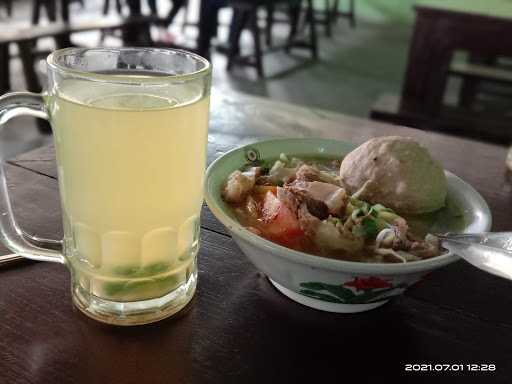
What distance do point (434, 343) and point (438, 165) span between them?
23cm

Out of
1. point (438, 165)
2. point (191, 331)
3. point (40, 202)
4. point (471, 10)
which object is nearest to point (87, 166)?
point (191, 331)

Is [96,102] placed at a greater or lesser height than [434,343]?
greater

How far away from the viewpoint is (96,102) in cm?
45

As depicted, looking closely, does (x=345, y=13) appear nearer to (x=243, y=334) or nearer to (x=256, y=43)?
(x=256, y=43)

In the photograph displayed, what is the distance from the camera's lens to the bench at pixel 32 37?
2539 millimetres

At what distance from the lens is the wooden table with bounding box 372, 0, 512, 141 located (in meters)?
2.54

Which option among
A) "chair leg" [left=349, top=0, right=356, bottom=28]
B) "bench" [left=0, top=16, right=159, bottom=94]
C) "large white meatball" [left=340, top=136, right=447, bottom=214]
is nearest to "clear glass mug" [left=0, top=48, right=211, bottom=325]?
"large white meatball" [left=340, top=136, right=447, bottom=214]

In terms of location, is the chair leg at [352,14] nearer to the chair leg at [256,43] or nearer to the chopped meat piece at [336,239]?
the chair leg at [256,43]

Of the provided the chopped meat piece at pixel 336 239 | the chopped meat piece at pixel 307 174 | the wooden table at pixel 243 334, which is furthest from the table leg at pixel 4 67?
the chopped meat piece at pixel 336 239

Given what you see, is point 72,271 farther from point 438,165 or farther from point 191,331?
point 438,165

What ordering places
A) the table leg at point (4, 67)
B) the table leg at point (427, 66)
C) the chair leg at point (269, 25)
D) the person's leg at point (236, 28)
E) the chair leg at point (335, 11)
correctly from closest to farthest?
the table leg at point (4, 67)
the table leg at point (427, 66)
the person's leg at point (236, 28)
the chair leg at point (269, 25)
the chair leg at point (335, 11)

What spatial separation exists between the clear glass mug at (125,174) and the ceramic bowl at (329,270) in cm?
6

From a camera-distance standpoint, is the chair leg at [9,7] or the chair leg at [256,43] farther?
the chair leg at [9,7]

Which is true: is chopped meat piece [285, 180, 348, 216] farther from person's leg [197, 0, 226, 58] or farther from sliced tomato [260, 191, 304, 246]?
person's leg [197, 0, 226, 58]
